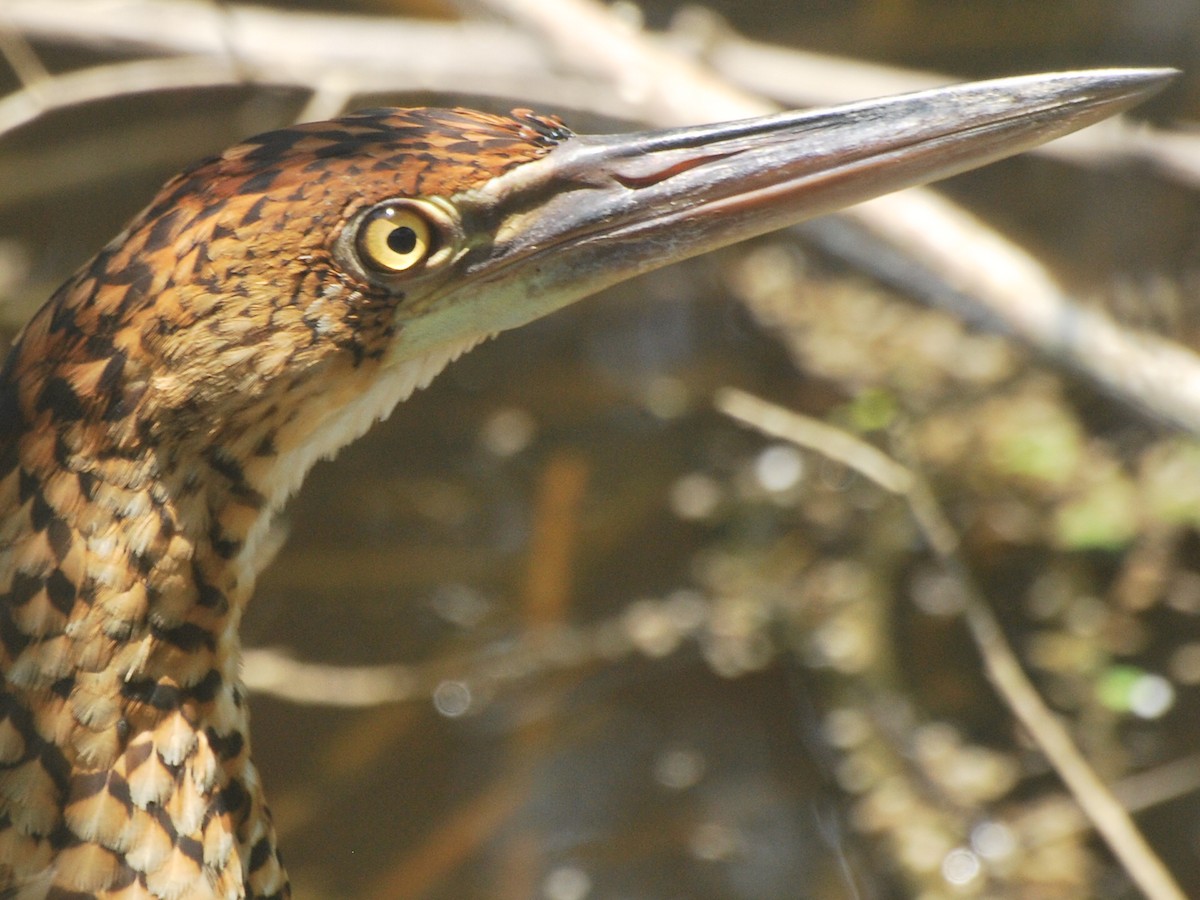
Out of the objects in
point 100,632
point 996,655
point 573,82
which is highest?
point 573,82

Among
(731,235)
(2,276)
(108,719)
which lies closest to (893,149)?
(731,235)

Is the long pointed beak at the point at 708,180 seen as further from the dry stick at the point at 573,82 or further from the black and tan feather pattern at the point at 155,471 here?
the dry stick at the point at 573,82

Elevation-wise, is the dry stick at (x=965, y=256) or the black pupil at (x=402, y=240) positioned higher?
the dry stick at (x=965, y=256)

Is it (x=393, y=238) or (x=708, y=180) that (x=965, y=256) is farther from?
(x=393, y=238)

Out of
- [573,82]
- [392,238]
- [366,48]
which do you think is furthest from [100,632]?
[366,48]

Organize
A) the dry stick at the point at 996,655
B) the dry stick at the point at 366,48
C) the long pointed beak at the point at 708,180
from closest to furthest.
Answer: the long pointed beak at the point at 708,180 → the dry stick at the point at 996,655 → the dry stick at the point at 366,48

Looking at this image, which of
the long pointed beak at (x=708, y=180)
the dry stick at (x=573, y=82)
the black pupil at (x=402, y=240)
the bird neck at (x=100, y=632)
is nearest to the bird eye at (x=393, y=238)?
the black pupil at (x=402, y=240)

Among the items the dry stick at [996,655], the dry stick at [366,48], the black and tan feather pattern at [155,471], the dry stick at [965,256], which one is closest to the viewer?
the black and tan feather pattern at [155,471]

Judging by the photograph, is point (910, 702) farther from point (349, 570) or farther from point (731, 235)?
point (731, 235)
